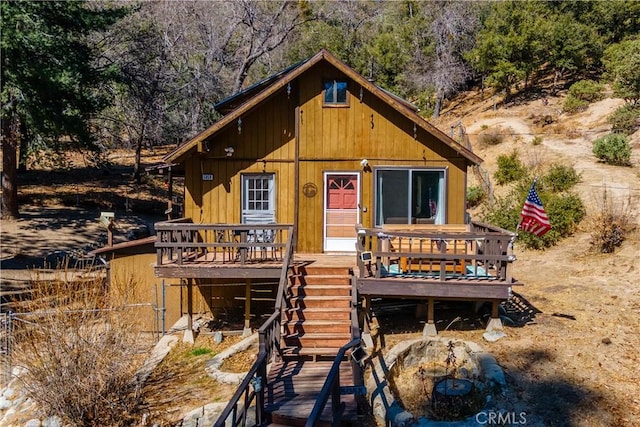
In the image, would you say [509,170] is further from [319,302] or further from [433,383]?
[433,383]

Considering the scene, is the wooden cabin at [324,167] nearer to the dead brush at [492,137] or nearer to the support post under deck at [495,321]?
the support post under deck at [495,321]

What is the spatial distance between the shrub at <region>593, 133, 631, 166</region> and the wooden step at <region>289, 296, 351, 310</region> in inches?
750

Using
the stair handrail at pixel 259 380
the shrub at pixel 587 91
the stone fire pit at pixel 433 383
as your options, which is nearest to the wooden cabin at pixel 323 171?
the stair handrail at pixel 259 380

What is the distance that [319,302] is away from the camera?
984cm

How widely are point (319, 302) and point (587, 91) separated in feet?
106

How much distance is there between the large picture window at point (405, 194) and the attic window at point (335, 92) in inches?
84.6

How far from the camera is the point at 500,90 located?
40562mm

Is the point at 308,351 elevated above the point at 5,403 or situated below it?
above

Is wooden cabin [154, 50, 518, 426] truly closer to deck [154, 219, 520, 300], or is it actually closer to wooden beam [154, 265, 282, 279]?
deck [154, 219, 520, 300]

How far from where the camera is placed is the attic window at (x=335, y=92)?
12227 millimetres

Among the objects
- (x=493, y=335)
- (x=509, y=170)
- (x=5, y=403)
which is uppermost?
(x=509, y=170)

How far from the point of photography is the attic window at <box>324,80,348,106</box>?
12227mm

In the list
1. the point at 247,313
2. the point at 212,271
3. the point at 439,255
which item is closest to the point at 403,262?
the point at 439,255

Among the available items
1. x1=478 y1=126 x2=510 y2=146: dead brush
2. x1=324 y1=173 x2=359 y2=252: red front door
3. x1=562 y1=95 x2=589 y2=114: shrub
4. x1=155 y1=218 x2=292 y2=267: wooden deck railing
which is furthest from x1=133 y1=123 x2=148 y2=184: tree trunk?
x1=562 y1=95 x2=589 y2=114: shrub
